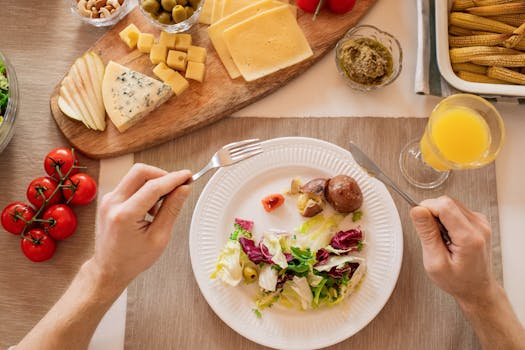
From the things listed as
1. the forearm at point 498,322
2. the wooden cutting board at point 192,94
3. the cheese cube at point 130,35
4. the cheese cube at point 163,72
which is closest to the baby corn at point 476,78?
the wooden cutting board at point 192,94

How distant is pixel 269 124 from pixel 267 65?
243 mm

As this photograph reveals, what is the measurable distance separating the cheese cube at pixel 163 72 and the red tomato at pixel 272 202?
0.64 metres

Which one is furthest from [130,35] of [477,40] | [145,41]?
[477,40]

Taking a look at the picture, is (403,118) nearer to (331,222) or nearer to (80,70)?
(331,222)

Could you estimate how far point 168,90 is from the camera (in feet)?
7.04

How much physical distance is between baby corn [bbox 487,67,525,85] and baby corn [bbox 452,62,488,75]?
0.04m

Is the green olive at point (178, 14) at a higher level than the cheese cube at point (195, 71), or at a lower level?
higher

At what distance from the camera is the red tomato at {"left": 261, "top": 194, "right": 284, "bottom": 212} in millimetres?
2061

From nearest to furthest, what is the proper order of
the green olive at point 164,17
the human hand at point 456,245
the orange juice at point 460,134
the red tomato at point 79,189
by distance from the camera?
the human hand at point 456,245, the orange juice at point 460,134, the red tomato at point 79,189, the green olive at point 164,17

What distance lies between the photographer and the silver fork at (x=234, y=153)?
6.50 feet

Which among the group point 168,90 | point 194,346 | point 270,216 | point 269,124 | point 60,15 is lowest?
point 194,346

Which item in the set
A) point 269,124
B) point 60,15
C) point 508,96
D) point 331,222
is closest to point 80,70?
point 60,15

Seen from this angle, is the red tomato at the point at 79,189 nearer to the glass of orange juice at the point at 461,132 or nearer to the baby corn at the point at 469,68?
the glass of orange juice at the point at 461,132

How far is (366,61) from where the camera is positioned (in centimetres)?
211
